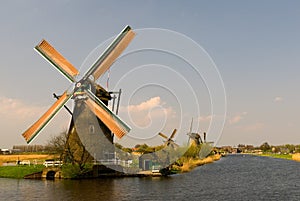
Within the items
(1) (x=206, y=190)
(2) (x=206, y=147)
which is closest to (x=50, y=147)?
(1) (x=206, y=190)

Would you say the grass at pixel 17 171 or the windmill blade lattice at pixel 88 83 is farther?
the grass at pixel 17 171

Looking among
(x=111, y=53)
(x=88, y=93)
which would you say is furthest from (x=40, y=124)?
(x=111, y=53)

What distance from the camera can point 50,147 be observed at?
114 feet

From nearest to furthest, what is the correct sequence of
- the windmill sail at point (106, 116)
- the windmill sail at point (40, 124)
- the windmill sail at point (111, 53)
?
the windmill sail at point (106, 116), the windmill sail at point (40, 124), the windmill sail at point (111, 53)

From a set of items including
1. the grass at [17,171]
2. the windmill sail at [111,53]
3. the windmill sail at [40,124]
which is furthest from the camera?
the grass at [17,171]

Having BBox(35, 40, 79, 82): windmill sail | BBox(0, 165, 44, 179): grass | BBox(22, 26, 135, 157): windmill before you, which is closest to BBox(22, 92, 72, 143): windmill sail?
BBox(22, 26, 135, 157): windmill

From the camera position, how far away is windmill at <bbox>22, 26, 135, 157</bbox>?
1143 inches

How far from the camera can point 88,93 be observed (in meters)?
30.5

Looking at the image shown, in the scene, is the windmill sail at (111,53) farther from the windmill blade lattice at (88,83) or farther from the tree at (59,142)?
the tree at (59,142)

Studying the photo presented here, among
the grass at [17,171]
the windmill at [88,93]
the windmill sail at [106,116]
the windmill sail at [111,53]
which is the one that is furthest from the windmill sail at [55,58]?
the grass at [17,171]

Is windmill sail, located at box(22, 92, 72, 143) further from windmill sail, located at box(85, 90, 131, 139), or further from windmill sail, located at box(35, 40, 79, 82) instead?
windmill sail, located at box(35, 40, 79, 82)

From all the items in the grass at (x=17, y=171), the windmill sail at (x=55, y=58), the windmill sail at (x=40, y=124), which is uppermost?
the windmill sail at (x=55, y=58)

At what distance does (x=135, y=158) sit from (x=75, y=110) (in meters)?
9.65

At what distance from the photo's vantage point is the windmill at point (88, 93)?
2903 cm
